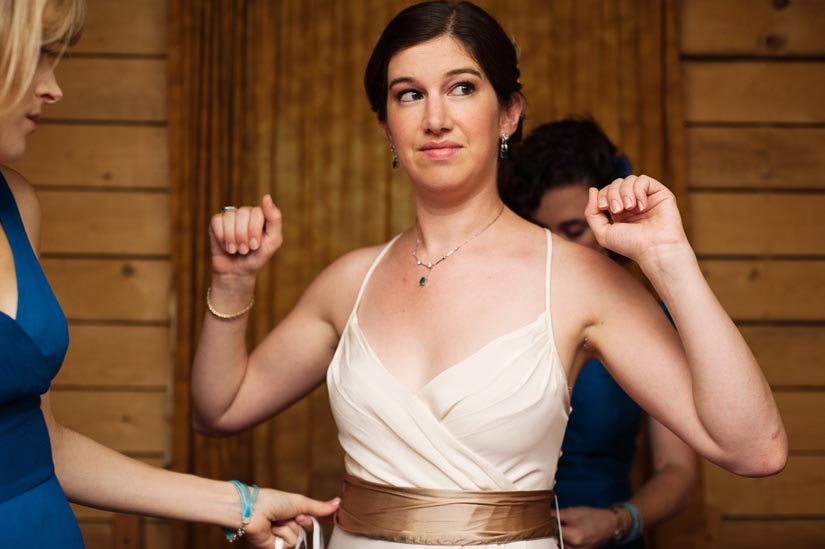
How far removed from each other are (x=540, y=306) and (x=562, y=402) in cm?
17

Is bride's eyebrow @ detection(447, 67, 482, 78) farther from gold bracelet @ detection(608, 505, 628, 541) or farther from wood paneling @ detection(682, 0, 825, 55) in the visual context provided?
wood paneling @ detection(682, 0, 825, 55)

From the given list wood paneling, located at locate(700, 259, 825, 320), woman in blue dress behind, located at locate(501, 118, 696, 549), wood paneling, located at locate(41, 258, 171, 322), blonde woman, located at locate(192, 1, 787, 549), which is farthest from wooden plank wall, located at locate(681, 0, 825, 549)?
wood paneling, located at locate(41, 258, 171, 322)

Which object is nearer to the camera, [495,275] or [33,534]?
[33,534]

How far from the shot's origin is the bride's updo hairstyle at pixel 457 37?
187 centimetres

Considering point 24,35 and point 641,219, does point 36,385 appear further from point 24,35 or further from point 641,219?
point 641,219

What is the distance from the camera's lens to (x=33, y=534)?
1482mm

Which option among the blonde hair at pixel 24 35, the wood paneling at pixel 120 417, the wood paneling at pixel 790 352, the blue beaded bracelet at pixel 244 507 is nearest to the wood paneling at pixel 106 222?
the wood paneling at pixel 120 417

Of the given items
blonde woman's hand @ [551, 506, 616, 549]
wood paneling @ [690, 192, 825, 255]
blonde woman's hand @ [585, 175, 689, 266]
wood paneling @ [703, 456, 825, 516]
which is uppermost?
blonde woman's hand @ [585, 175, 689, 266]

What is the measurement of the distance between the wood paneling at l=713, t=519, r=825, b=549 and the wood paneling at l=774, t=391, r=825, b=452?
26 cm

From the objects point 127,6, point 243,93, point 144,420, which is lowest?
point 144,420

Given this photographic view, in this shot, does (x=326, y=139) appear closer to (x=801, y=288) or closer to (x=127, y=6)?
(x=127, y=6)

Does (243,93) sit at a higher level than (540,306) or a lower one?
higher

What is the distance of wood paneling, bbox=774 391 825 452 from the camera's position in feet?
11.0

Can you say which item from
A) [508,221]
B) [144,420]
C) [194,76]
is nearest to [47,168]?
[194,76]
